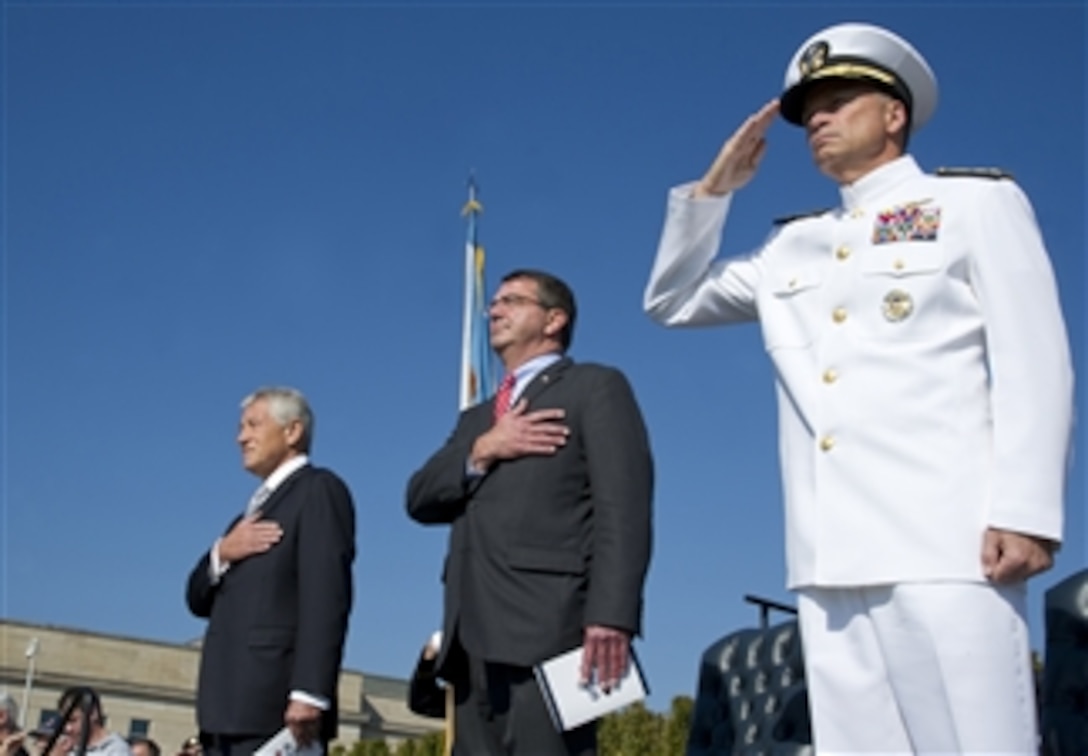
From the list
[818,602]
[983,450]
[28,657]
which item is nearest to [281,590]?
[818,602]

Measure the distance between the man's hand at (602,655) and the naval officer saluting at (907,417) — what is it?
0.56 metres

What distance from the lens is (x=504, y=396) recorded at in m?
3.75

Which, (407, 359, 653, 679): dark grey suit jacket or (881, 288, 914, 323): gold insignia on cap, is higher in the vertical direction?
(881, 288, 914, 323): gold insignia on cap

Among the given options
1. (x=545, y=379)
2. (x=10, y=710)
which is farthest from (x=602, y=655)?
(x=10, y=710)

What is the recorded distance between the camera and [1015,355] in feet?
8.30

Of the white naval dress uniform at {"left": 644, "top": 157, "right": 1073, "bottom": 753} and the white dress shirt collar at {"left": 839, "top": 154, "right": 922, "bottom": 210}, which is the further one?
the white dress shirt collar at {"left": 839, "top": 154, "right": 922, "bottom": 210}

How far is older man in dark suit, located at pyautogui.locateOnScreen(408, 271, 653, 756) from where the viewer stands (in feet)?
10.5

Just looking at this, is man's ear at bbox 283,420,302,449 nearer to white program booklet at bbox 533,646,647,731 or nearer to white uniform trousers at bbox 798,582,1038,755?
white program booklet at bbox 533,646,647,731

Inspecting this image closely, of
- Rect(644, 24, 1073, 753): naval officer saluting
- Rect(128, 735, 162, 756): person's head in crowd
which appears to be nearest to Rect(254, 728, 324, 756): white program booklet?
Rect(644, 24, 1073, 753): naval officer saluting

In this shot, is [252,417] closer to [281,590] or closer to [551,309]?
[281,590]

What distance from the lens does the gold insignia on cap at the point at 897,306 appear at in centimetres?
268

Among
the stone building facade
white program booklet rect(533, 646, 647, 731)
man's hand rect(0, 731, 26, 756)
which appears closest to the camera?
white program booklet rect(533, 646, 647, 731)

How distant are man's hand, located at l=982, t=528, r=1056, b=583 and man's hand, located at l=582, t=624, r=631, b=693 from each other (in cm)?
98

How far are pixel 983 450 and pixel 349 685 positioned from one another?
1871 inches
